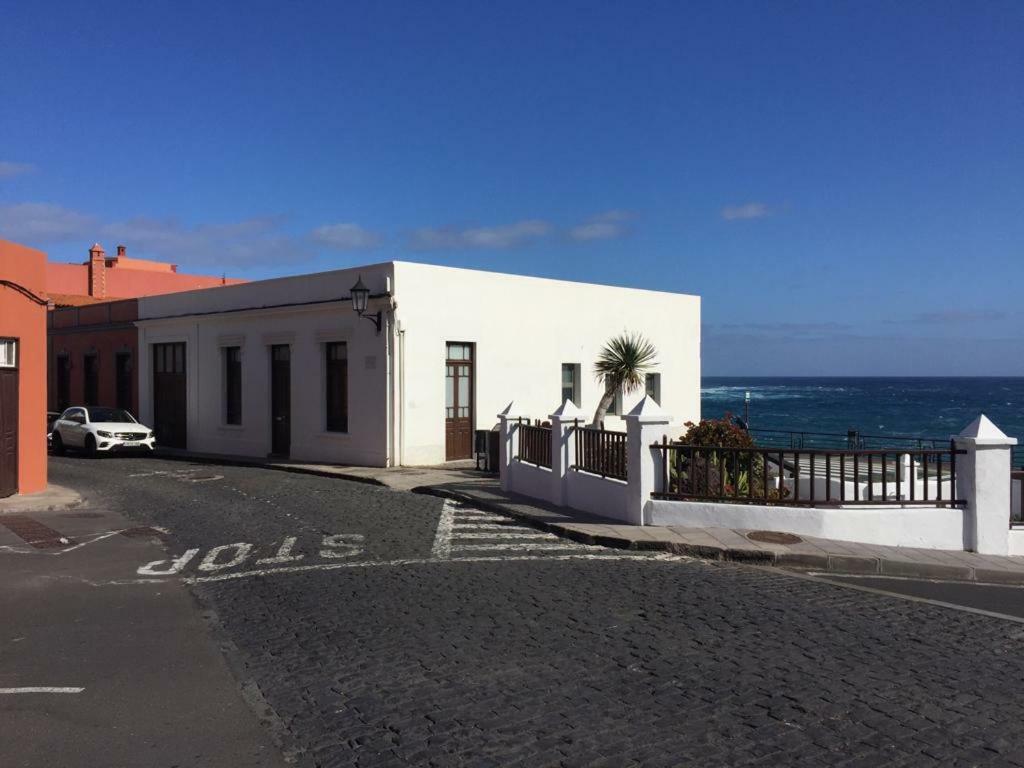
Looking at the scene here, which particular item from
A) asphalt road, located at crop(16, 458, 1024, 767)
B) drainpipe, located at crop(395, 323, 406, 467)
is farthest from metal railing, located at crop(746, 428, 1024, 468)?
drainpipe, located at crop(395, 323, 406, 467)

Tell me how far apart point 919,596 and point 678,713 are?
4511mm

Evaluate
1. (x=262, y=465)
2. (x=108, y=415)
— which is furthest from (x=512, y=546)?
(x=108, y=415)

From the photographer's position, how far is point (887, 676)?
5473 millimetres

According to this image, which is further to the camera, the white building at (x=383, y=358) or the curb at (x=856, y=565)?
the white building at (x=383, y=358)

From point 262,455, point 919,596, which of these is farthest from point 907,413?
point 919,596

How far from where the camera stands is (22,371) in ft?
47.0

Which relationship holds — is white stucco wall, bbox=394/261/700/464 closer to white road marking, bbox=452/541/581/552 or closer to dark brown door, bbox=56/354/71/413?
white road marking, bbox=452/541/581/552

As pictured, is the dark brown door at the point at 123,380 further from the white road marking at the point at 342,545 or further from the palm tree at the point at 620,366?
the white road marking at the point at 342,545

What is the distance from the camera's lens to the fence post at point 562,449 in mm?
13273

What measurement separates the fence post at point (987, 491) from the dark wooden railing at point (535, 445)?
6137 millimetres

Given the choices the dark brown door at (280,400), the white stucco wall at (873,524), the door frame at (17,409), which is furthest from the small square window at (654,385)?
the door frame at (17,409)

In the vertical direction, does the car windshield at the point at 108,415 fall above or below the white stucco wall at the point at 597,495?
above

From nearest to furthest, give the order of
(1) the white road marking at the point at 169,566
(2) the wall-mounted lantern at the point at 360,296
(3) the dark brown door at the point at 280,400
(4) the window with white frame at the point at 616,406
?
(1) the white road marking at the point at 169,566, (2) the wall-mounted lantern at the point at 360,296, (3) the dark brown door at the point at 280,400, (4) the window with white frame at the point at 616,406

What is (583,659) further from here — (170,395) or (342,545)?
(170,395)
